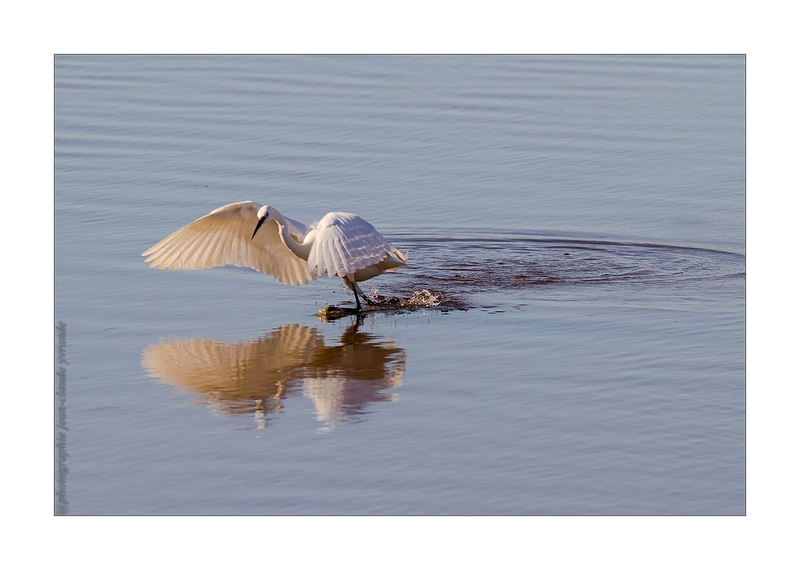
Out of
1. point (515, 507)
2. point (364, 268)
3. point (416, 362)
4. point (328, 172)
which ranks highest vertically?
point (328, 172)

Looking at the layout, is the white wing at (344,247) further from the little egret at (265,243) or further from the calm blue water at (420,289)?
the calm blue water at (420,289)

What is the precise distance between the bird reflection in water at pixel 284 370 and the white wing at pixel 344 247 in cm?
68

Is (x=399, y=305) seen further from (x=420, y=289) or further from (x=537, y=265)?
(x=537, y=265)

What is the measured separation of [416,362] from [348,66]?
42.6 ft

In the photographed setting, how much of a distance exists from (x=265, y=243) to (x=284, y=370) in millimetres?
2331

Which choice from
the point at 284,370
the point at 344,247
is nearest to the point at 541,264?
the point at 344,247

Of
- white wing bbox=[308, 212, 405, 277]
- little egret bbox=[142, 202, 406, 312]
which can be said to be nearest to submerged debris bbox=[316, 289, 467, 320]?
little egret bbox=[142, 202, 406, 312]

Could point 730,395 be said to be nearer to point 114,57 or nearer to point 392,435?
point 392,435

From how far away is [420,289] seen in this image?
472 inches

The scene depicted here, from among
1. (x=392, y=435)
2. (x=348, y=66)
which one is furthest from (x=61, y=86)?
(x=392, y=435)

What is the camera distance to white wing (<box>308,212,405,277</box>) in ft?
33.9

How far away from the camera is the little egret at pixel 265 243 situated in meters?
10.7

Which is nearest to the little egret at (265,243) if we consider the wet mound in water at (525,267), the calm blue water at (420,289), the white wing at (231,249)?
the white wing at (231,249)

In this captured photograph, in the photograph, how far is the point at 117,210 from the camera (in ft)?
47.1
